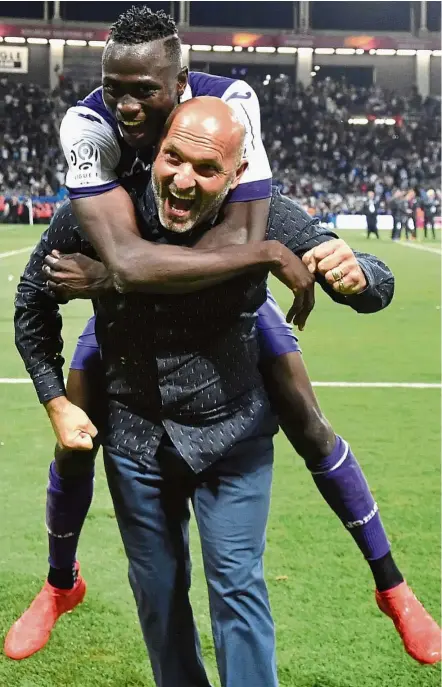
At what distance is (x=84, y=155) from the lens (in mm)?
2688

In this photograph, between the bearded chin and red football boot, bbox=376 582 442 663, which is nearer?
the bearded chin

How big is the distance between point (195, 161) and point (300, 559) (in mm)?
2595

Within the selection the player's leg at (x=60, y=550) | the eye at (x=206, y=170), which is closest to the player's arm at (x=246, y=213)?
the eye at (x=206, y=170)

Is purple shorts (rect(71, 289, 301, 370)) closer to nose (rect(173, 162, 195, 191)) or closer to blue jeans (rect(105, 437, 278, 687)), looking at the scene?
blue jeans (rect(105, 437, 278, 687))

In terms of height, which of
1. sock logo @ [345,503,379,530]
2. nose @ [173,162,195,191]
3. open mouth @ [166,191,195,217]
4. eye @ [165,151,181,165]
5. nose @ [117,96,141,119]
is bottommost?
sock logo @ [345,503,379,530]

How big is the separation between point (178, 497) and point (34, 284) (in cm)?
72

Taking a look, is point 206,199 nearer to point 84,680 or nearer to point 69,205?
point 69,205

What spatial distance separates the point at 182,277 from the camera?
7.67 feet

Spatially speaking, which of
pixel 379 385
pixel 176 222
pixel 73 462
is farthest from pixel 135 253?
pixel 379 385

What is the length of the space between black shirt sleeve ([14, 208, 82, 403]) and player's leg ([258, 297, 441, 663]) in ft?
2.18

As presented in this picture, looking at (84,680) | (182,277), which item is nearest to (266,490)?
(182,277)

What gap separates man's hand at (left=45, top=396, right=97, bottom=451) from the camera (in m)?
2.65

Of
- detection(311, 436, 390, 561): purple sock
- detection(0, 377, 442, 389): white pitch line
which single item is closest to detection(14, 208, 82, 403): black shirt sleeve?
detection(311, 436, 390, 561): purple sock

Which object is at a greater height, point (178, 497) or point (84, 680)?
Answer: point (178, 497)
